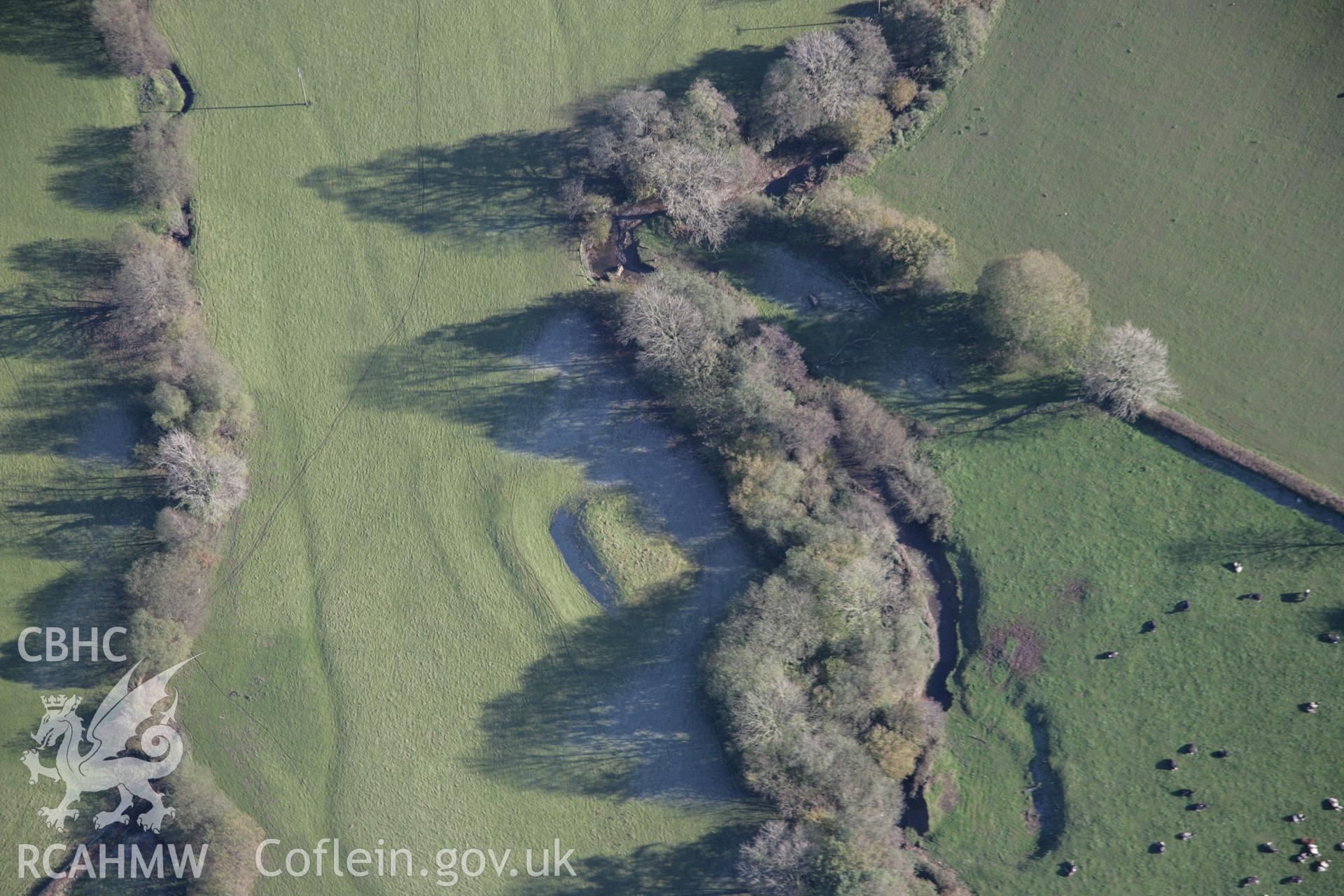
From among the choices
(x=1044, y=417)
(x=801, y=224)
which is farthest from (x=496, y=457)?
(x=1044, y=417)

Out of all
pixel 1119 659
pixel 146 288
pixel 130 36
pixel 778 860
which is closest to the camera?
pixel 778 860

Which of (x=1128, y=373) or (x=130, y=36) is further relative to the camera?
(x=130, y=36)

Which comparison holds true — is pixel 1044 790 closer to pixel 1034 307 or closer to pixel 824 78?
pixel 1034 307

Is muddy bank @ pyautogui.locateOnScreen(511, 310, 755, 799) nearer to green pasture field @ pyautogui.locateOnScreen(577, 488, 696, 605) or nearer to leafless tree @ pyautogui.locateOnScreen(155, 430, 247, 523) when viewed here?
green pasture field @ pyautogui.locateOnScreen(577, 488, 696, 605)

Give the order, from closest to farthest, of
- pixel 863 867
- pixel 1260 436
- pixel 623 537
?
pixel 863 867, pixel 1260 436, pixel 623 537

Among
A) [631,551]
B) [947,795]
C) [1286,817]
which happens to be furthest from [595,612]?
[1286,817]

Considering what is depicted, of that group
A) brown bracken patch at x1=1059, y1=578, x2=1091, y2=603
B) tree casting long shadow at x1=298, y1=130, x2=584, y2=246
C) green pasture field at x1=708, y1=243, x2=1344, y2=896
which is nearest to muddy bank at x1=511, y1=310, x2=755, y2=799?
tree casting long shadow at x1=298, y1=130, x2=584, y2=246

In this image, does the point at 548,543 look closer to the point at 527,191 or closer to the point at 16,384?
the point at 527,191
